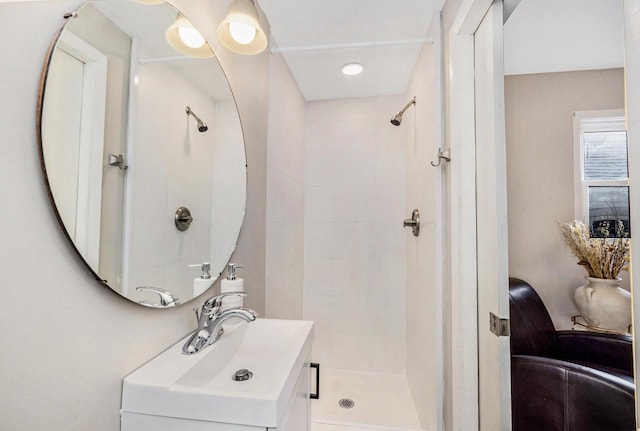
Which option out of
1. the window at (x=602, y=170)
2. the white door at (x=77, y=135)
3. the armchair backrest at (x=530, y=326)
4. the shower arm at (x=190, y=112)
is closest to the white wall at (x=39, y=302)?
the white door at (x=77, y=135)

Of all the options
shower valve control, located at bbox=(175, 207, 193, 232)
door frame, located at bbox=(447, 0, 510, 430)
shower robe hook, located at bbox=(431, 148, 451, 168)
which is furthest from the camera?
shower robe hook, located at bbox=(431, 148, 451, 168)

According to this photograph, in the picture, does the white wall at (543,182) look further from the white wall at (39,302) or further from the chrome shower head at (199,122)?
the white wall at (39,302)

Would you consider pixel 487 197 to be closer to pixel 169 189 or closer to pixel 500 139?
pixel 500 139

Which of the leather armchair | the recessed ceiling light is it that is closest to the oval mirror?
the recessed ceiling light

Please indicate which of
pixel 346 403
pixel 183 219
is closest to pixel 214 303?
pixel 183 219

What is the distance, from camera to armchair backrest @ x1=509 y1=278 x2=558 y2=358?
1.41m

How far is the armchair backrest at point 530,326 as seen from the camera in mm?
1409

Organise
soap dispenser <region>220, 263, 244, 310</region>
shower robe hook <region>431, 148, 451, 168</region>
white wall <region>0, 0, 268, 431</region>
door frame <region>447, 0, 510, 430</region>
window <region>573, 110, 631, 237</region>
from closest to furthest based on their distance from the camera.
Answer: white wall <region>0, 0, 268, 431</region> → window <region>573, 110, 631, 237</region> → soap dispenser <region>220, 263, 244, 310</region> → door frame <region>447, 0, 510, 430</region> → shower robe hook <region>431, 148, 451, 168</region>

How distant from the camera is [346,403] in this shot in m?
1.95

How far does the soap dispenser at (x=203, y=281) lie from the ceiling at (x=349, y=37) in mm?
1347

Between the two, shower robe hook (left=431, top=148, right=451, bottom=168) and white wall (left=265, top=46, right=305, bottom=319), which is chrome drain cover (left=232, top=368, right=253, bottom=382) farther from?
shower robe hook (left=431, top=148, right=451, bottom=168)

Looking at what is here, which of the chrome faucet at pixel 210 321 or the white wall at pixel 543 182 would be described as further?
the white wall at pixel 543 182

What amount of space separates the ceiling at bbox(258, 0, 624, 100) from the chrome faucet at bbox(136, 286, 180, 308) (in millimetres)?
1458

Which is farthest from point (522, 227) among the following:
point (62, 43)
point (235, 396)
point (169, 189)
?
point (62, 43)
